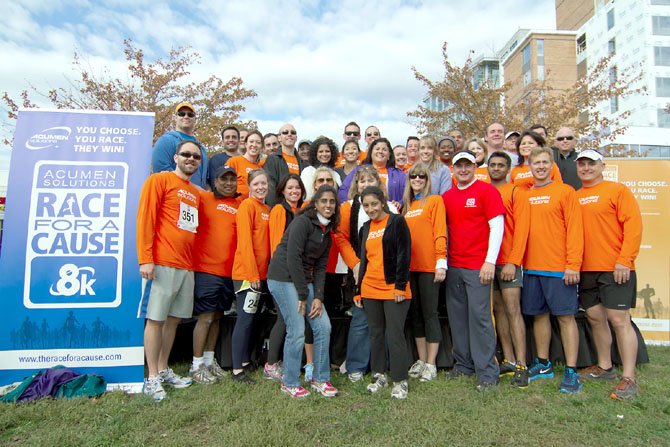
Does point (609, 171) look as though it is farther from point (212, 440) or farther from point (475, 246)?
point (212, 440)

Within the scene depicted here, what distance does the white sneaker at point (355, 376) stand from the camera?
4406mm

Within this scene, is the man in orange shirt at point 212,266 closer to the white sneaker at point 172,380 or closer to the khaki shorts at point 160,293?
the white sneaker at point 172,380

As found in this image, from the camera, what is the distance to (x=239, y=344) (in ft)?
14.4

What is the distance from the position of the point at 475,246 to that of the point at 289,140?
3.03m

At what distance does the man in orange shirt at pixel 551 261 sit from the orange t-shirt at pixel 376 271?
55.6 inches

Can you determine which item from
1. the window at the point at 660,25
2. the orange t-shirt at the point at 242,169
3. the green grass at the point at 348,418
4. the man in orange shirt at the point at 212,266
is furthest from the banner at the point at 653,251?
the window at the point at 660,25

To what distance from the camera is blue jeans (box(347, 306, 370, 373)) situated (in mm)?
4555

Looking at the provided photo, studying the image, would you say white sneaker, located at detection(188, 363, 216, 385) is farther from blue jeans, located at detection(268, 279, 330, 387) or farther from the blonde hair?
the blonde hair

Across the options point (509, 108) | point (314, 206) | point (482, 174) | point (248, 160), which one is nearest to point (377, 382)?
point (314, 206)

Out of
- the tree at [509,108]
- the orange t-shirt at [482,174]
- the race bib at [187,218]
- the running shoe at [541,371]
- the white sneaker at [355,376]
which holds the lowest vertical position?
the white sneaker at [355,376]

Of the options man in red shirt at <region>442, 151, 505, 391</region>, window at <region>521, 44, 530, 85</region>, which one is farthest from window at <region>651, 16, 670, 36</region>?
man in red shirt at <region>442, 151, 505, 391</region>

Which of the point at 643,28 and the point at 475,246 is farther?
the point at 643,28

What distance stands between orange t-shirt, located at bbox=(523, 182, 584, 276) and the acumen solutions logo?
16.0 ft

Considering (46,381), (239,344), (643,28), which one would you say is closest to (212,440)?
(239,344)
